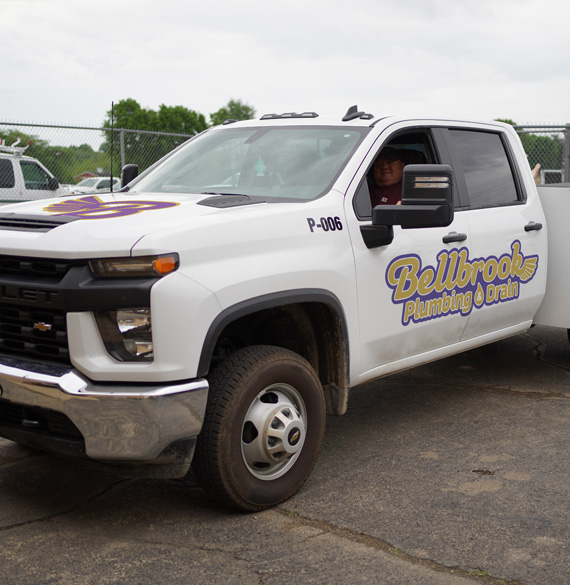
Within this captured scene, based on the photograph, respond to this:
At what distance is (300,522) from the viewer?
3.75 meters

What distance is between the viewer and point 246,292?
11.7ft

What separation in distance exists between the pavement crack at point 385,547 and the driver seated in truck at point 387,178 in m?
2.05

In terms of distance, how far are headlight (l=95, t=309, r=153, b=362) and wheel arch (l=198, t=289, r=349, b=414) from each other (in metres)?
0.54

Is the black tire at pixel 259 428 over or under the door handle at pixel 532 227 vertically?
under

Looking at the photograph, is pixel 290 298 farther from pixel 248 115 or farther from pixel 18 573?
pixel 248 115

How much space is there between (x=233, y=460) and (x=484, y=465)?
1.57m

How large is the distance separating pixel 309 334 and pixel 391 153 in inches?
55.8

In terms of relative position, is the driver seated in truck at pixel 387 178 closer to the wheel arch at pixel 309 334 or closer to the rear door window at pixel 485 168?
the rear door window at pixel 485 168

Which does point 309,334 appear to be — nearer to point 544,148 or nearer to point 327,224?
point 327,224

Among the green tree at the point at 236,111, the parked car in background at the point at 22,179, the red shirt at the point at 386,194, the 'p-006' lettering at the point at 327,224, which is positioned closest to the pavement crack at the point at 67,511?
the 'p-006' lettering at the point at 327,224

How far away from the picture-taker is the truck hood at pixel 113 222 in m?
3.35

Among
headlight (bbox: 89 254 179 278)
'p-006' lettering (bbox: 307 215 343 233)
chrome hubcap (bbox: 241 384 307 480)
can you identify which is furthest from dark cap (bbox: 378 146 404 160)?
headlight (bbox: 89 254 179 278)

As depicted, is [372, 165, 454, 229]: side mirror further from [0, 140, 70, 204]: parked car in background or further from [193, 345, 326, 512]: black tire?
[0, 140, 70, 204]: parked car in background

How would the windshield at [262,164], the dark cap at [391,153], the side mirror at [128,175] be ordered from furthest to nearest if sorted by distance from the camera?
the side mirror at [128,175] → the dark cap at [391,153] → the windshield at [262,164]
